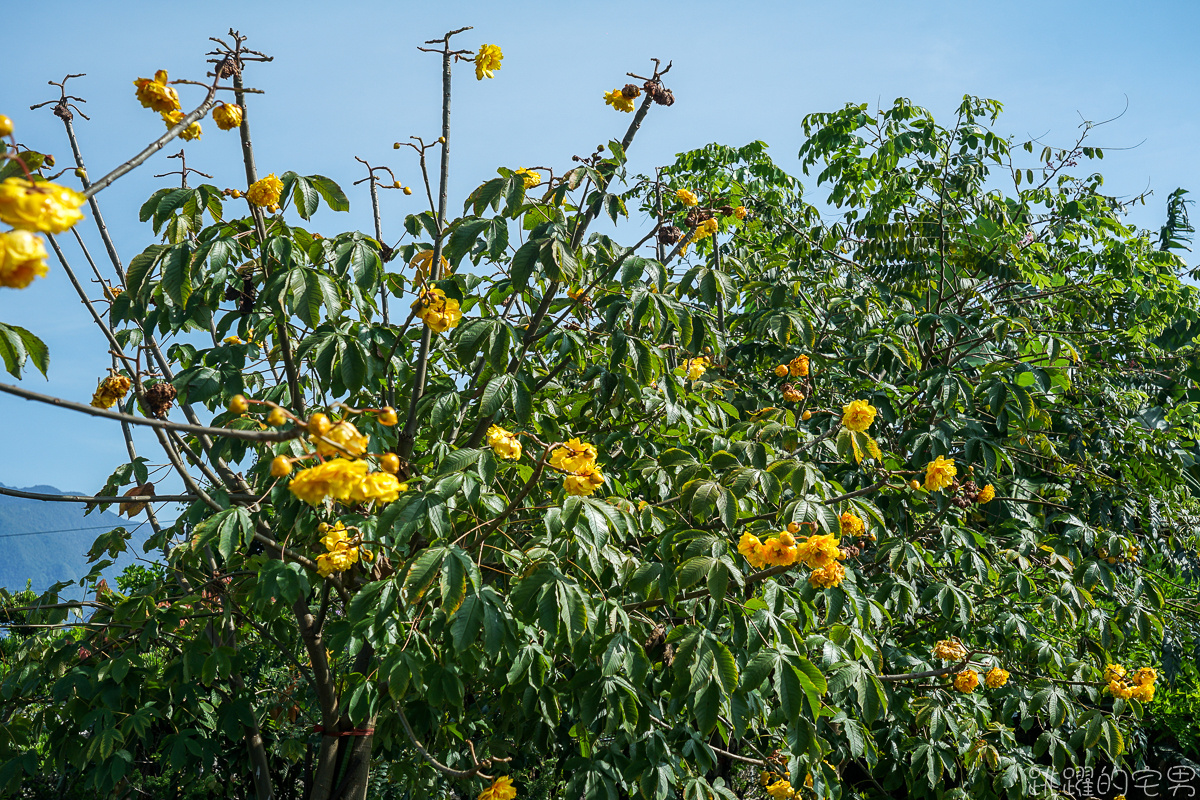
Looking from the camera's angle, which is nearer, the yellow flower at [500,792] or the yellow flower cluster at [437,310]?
the yellow flower cluster at [437,310]

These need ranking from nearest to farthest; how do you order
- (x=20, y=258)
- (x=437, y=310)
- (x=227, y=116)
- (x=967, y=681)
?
(x=20, y=258) → (x=227, y=116) → (x=437, y=310) → (x=967, y=681)

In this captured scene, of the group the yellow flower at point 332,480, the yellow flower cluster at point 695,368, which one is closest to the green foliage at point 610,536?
the yellow flower cluster at point 695,368

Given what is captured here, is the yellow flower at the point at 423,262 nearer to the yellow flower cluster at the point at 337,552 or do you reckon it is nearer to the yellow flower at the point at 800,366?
the yellow flower cluster at the point at 337,552

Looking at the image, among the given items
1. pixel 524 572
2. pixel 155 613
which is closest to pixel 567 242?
pixel 524 572

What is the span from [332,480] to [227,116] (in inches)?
54.6

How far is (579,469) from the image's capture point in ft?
6.44

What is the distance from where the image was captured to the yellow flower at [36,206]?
0.82m

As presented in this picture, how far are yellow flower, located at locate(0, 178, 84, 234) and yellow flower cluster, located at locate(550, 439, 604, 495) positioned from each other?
1248mm

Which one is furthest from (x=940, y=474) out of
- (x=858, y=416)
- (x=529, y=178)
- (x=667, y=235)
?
(x=529, y=178)

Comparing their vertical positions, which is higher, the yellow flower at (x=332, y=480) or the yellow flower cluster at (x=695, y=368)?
the yellow flower cluster at (x=695, y=368)

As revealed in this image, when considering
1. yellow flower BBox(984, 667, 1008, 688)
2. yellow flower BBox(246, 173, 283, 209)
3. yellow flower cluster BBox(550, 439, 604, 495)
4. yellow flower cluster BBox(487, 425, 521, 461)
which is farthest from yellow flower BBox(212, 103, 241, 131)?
yellow flower BBox(984, 667, 1008, 688)

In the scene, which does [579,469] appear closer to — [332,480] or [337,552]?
[337,552]

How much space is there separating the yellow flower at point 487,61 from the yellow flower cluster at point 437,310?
2.26 ft

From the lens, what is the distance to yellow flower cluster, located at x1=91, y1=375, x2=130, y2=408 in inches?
84.3
